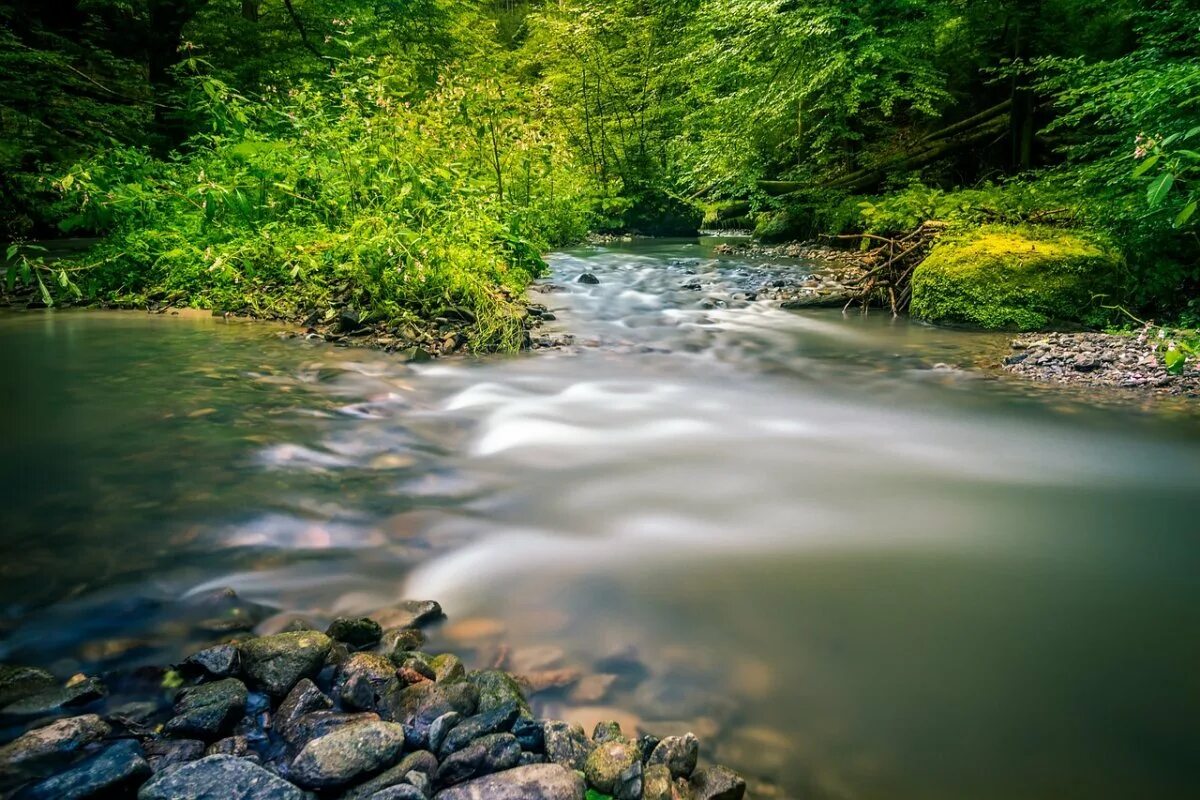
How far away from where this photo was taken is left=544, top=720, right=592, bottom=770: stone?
162 cm

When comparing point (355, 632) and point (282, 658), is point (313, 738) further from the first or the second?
point (355, 632)

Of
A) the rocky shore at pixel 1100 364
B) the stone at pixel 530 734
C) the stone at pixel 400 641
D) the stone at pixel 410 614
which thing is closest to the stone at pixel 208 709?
the stone at pixel 400 641

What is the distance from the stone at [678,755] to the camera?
5.34ft

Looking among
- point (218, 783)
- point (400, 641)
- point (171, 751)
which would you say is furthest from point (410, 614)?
point (218, 783)

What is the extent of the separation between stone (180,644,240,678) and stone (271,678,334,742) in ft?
0.62

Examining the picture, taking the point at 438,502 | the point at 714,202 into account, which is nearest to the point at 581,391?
the point at 438,502

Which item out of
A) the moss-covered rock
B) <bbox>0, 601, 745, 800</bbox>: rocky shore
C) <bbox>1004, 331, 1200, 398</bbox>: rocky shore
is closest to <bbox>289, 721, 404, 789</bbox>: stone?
<bbox>0, 601, 745, 800</bbox>: rocky shore

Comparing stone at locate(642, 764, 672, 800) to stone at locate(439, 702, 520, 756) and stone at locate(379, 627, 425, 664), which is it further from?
stone at locate(379, 627, 425, 664)

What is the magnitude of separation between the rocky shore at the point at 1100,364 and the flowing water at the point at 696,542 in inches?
15.4

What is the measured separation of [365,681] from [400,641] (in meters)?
0.24

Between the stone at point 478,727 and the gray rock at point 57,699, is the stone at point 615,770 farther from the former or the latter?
the gray rock at point 57,699

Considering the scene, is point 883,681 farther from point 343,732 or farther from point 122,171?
point 122,171

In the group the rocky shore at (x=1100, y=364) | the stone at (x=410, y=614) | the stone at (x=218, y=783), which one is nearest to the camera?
the stone at (x=218, y=783)

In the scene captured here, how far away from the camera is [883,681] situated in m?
1.98
